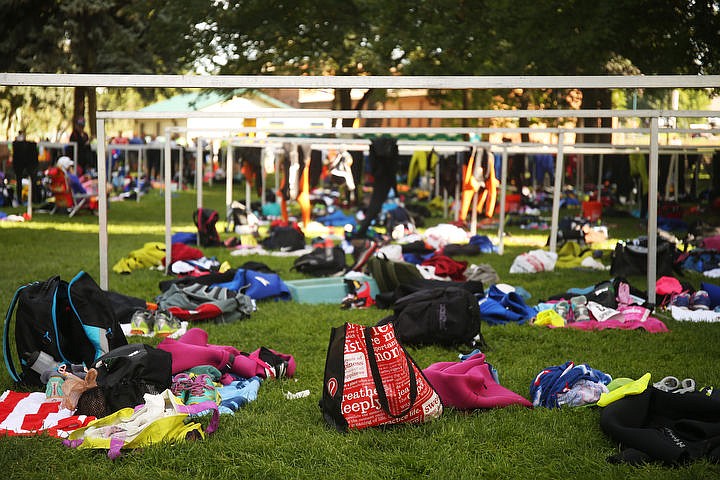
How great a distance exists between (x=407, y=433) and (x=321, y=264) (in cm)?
654

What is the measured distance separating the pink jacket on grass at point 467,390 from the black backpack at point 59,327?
2134 mm

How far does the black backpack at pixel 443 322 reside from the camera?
6.68 meters

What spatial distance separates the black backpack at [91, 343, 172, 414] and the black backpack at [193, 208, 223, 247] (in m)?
8.63

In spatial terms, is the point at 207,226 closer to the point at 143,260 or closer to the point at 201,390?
the point at 143,260

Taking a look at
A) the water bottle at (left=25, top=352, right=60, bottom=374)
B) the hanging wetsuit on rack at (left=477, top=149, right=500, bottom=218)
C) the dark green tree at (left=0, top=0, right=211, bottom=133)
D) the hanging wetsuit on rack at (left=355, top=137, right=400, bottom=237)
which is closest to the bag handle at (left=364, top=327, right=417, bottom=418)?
the water bottle at (left=25, top=352, right=60, bottom=374)

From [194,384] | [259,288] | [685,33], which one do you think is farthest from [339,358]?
[685,33]

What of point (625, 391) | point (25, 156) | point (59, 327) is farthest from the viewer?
point (25, 156)

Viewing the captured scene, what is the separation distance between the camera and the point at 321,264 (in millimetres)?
11023

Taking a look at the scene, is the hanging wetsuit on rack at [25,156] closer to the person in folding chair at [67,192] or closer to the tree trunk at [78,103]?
the person in folding chair at [67,192]

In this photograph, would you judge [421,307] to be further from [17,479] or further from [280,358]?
[17,479]

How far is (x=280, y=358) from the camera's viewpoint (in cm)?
594

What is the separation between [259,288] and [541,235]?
9410mm

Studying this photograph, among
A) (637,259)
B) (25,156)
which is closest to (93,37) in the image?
(25,156)

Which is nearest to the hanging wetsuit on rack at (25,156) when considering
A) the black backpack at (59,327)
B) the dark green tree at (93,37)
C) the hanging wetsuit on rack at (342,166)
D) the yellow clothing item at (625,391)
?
the dark green tree at (93,37)
